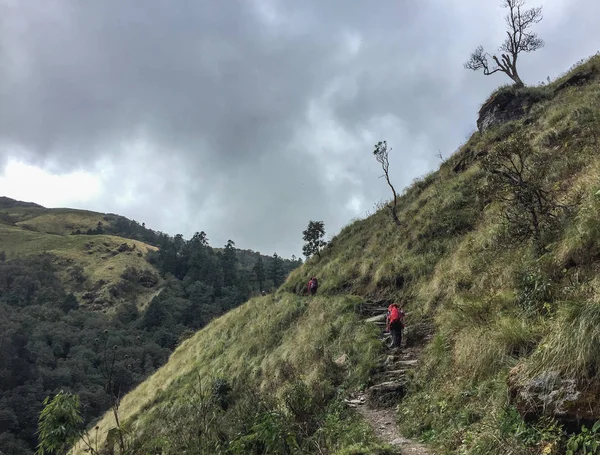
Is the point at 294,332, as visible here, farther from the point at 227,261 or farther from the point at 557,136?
the point at 227,261

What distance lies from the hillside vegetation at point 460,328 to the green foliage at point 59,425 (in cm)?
125

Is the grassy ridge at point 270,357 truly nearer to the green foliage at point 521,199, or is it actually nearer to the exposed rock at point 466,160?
the green foliage at point 521,199

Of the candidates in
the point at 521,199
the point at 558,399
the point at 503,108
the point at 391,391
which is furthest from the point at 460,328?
the point at 503,108

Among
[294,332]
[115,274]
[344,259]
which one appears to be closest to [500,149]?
[294,332]

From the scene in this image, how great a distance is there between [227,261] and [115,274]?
3540 centimetres

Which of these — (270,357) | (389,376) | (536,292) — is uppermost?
(536,292)

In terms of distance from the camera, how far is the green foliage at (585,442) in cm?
362

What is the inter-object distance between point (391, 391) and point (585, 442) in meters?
4.63

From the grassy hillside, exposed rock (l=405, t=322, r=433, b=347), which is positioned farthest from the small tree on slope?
the grassy hillside

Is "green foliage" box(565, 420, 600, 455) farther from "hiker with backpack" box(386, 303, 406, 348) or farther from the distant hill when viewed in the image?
Result: the distant hill

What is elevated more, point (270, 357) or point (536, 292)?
point (536, 292)

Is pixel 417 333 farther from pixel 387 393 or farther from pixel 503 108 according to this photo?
pixel 503 108

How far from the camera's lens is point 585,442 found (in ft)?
12.1

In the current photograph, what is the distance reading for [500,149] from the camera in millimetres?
9516
